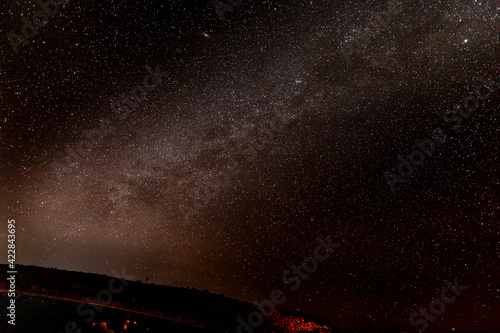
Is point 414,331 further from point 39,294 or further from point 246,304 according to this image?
point 39,294

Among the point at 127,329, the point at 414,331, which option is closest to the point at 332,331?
the point at 127,329

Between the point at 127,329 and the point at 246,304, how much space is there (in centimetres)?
124

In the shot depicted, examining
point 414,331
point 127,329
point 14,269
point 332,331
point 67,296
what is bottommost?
point 414,331

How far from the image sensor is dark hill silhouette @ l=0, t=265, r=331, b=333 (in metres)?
3.63

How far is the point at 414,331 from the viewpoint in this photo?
7355 mm

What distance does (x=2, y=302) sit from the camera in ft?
12.0

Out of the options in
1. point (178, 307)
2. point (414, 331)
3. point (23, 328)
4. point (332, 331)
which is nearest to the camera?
point (23, 328)

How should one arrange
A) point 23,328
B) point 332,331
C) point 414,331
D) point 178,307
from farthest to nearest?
point 414,331
point 332,331
point 178,307
point 23,328

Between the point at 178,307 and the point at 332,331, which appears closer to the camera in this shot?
the point at 178,307

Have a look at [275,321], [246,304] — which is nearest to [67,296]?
[246,304]

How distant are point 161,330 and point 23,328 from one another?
132cm

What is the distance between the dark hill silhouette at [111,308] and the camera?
143 inches

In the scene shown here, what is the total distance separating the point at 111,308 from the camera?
3.67m

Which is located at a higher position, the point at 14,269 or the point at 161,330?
the point at 14,269
